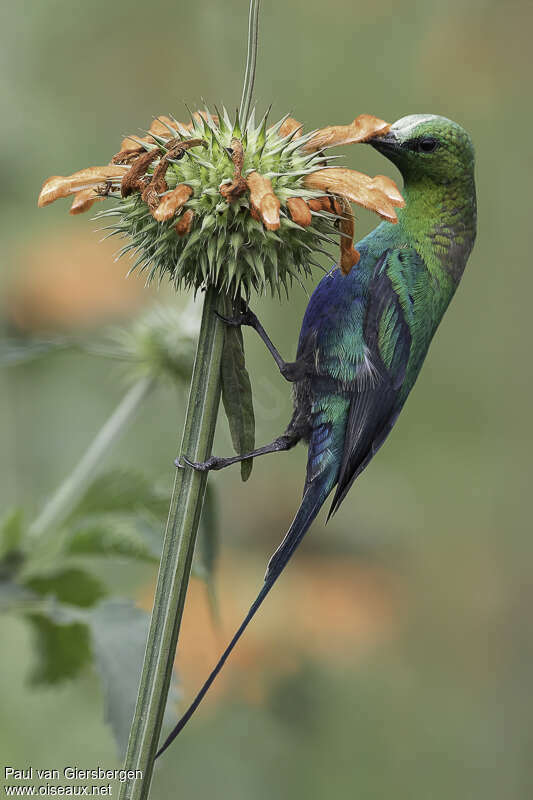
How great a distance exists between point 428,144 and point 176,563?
1.59 meters

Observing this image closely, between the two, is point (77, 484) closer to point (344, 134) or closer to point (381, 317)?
point (381, 317)

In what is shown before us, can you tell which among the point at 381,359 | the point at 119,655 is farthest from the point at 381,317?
the point at 119,655

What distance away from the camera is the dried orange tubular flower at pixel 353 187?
1684 mm

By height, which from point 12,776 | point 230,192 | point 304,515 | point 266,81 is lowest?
point 12,776

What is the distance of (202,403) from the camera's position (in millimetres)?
1573

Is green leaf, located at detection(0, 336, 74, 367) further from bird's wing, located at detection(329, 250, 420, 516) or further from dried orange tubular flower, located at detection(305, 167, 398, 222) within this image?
dried orange tubular flower, located at detection(305, 167, 398, 222)

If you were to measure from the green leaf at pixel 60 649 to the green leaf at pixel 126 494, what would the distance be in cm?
33

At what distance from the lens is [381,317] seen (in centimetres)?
258

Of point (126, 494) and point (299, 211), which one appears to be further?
point (126, 494)

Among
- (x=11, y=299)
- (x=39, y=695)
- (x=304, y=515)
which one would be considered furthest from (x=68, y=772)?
(x=11, y=299)

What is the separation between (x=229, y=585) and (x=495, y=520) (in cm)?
191

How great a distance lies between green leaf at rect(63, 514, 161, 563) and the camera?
88.4 inches

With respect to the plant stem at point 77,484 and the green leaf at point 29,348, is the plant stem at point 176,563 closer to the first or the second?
the green leaf at point 29,348

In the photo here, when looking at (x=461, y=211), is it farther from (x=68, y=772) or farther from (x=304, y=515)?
(x=68, y=772)
